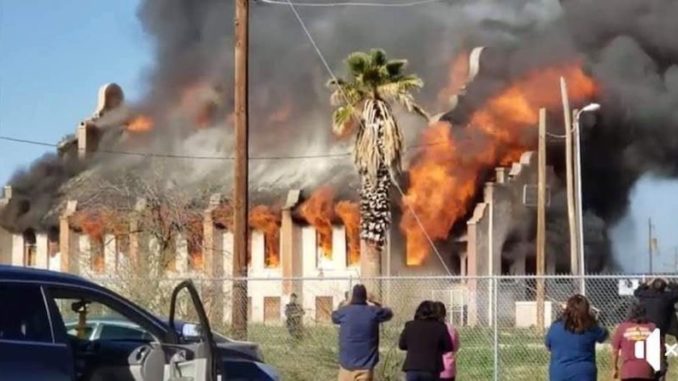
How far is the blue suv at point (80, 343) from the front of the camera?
29.6ft

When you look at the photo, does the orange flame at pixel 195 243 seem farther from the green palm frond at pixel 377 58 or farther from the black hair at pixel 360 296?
the black hair at pixel 360 296

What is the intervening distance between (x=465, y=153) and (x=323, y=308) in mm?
16562

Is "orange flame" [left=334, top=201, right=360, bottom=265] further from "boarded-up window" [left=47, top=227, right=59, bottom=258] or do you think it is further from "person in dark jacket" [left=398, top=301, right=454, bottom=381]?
"person in dark jacket" [left=398, top=301, right=454, bottom=381]

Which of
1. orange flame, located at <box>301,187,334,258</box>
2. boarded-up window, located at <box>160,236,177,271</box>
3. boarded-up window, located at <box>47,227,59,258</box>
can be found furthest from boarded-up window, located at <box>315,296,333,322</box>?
boarded-up window, located at <box>47,227,59,258</box>

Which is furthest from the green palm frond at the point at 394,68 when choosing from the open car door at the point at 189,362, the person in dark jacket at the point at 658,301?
the open car door at the point at 189,362

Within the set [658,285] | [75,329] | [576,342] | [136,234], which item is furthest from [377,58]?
[75,329]

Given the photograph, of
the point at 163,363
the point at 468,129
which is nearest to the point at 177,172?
the point at 468,129

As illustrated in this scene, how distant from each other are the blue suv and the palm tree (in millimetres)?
22949

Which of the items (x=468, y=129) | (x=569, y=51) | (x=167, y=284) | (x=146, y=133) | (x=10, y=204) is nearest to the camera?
(x=167, y=284)

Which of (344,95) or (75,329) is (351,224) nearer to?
(344,95)

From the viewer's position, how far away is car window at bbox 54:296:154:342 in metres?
9.70

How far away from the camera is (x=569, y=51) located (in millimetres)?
52875

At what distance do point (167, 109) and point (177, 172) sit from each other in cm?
738

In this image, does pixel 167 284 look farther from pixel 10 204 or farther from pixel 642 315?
pixel 10 204
